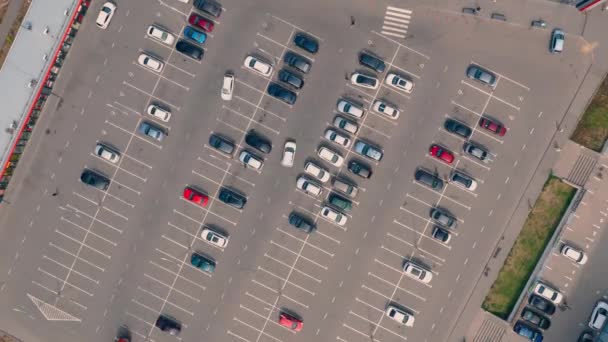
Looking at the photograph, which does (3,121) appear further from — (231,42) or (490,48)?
(490,48)

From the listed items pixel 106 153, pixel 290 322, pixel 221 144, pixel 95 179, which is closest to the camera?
pixel 221 144

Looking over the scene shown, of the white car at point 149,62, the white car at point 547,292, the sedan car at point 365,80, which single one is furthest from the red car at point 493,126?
the white car at point 149,62

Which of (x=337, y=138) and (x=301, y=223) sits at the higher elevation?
(x=337, y=138)

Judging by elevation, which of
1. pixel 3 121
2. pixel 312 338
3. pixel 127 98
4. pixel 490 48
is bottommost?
pixel 312 338

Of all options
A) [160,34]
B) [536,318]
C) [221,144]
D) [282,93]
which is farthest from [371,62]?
[536,318]

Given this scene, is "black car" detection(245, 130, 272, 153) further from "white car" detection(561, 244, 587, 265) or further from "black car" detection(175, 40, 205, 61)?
"white car" detection(561, 244, 587, 265)

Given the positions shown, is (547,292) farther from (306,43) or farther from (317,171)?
(306,43)

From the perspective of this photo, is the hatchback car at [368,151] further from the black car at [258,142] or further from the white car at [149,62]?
the white car at [149,62]

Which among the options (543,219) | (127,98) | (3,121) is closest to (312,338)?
(543,219)
